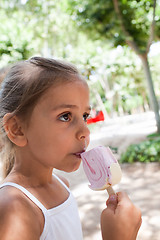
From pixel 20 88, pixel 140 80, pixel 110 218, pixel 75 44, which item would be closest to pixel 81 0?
pixel 20 88

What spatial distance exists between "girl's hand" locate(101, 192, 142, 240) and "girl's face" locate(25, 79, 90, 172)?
0.31m

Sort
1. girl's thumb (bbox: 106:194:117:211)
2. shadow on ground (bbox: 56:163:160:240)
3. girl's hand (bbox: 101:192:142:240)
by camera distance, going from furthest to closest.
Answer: shadow on ground (bbox: 56:163:160:240)
girl's thumb (bbox: 106:194:117:211)
girl's hand (bbox: 101:192:142:240)

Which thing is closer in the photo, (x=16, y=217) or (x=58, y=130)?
(x=16, y=217)

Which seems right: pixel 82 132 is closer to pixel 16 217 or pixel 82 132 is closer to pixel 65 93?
pixel 65 93

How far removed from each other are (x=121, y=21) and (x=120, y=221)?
7677mm

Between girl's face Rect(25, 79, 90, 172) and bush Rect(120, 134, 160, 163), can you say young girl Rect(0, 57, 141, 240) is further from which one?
bush Rect(120, 134, 160, 163)

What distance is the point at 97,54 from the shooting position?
59.4 feet

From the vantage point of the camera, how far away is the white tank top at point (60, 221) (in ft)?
4.09

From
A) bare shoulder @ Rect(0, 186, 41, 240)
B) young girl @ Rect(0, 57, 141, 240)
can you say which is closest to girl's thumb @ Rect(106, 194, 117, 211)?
young girl @ Rect(0, 57, 141, 240)

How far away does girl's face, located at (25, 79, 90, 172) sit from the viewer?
1286 millimetres

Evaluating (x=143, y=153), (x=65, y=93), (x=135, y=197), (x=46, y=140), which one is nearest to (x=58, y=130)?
(x=46, y=140)

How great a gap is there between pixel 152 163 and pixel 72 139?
6214 mm

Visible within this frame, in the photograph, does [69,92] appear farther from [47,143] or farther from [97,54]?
[97,54]

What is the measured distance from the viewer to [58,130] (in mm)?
1290
